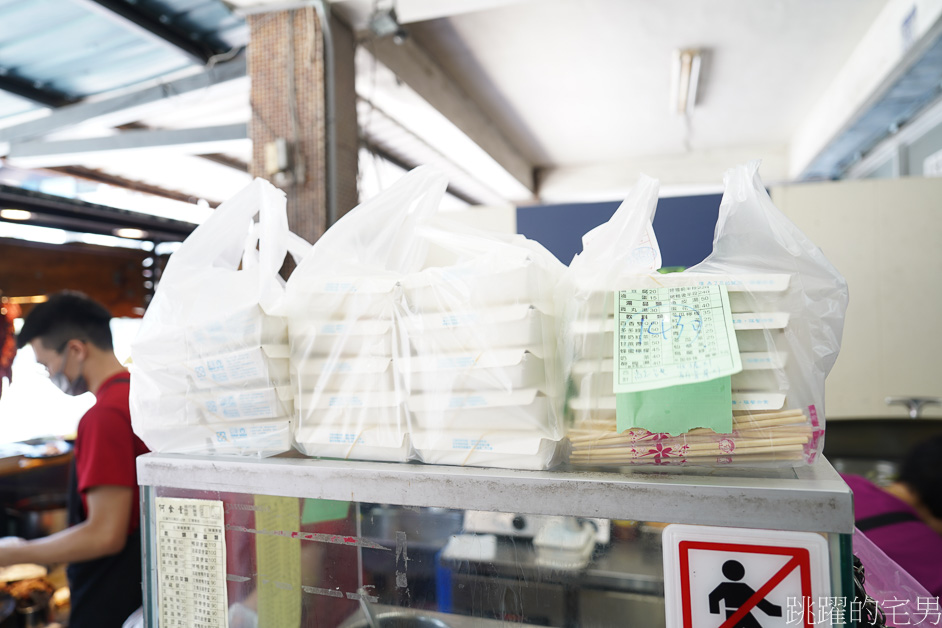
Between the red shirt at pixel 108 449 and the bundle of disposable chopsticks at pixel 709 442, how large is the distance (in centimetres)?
152

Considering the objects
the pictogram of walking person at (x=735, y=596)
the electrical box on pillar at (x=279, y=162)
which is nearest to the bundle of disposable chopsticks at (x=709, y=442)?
the pictogram of walking person at (x=735, y=596)

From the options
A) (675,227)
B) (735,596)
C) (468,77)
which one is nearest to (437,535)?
(735,596)

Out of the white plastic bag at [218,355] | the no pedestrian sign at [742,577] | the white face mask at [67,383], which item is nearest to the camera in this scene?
the no pedestrian sign at [742,577]

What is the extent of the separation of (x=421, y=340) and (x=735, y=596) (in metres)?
0.48

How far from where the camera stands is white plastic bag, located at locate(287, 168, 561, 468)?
2.41ft

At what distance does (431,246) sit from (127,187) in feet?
18.4

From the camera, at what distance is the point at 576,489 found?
68cm

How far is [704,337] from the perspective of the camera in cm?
68

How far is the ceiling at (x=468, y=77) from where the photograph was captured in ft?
9.96

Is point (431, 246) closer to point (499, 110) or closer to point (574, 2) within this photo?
point (574, 2)

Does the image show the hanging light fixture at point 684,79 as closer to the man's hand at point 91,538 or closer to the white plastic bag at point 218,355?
the white plastic bag at point 218,355

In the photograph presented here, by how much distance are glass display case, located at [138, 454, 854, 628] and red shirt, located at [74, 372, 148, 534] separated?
2.97ft

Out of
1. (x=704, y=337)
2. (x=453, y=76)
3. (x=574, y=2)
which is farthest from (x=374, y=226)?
(x=453, y=76)

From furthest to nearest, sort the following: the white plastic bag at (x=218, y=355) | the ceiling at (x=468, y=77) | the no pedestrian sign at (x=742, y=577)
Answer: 1. the ceiling at (x=468, y=77)
2. the white plastic bag at (x=218, y=355)
3. the no pedestrian sign at (x=742, y=577)
